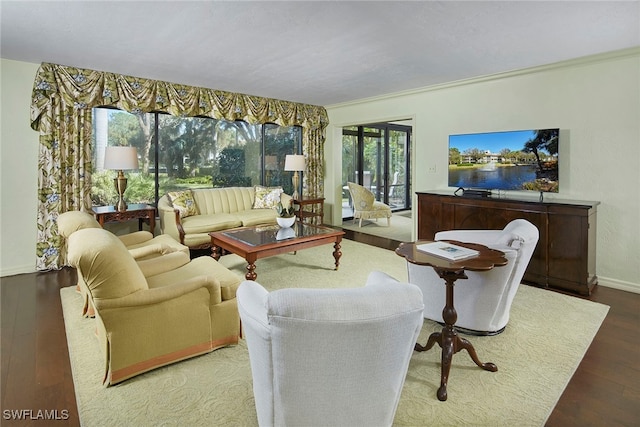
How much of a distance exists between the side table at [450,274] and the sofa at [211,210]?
3.14 metres

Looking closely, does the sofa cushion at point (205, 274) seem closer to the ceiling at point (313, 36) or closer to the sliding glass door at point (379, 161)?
the ceiling at point (313, 36)

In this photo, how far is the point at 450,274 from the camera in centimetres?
211

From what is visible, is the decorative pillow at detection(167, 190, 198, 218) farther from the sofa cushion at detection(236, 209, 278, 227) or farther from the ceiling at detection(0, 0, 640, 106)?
the ceiling at detection(0, 0, 640, 106)

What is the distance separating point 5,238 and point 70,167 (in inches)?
41.0

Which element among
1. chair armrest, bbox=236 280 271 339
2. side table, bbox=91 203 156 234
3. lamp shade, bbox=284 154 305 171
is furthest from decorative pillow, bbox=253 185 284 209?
chair armrest, bbox=236 280 271 339

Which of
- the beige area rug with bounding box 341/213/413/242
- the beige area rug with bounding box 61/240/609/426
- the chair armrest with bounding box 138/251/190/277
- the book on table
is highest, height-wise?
the book on table

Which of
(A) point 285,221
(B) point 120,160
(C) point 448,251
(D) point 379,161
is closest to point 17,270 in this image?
(B) point 120,160

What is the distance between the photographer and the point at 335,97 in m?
6.11

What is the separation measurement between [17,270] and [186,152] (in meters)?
2.61

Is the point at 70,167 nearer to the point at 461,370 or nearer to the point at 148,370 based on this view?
the point at 148,370

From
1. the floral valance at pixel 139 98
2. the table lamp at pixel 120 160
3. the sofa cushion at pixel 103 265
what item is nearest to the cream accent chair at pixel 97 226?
the sofa cushion at pixel 103 265

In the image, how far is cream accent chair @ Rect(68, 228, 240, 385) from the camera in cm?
195

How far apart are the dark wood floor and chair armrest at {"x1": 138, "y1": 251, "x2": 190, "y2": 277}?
2.40 feet

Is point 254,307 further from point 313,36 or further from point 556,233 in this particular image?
point 556,233
